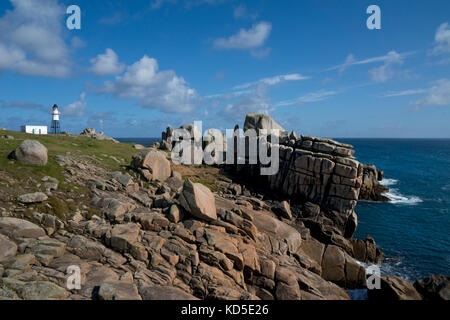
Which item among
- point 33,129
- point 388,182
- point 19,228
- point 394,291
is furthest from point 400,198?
point 33,129

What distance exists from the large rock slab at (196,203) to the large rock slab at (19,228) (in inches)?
359

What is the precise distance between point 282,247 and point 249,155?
2463cm

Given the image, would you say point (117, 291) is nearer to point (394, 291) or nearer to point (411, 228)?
point (394, 291)

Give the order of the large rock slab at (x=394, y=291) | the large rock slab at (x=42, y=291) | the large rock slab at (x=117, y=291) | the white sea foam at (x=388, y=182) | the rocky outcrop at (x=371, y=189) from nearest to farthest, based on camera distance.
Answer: the large rock slab at (x=42, y=291) → the large rock slab at (x=117, y=291) → the large rock slab at (x=394, y=291) → the rocky outcrop at (x=371, y=189) → the white sea foam at (x=388, y=182)

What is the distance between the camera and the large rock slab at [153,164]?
94.1 ft

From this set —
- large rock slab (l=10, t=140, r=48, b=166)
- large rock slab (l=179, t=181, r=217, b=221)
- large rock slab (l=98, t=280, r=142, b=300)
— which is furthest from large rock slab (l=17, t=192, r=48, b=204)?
large rock slab (l=179, t=181, r=217, b=221)

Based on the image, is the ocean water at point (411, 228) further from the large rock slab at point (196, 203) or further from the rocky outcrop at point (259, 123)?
the rocky outcrop at point (259, 123)

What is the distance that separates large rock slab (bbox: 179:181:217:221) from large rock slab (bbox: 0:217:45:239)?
9113 mm

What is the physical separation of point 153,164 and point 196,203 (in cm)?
1166

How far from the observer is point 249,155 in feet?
150

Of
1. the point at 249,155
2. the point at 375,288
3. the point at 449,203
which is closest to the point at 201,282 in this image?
the point at 375,288

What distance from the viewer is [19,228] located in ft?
49.2

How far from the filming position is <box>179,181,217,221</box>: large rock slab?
19.4 m

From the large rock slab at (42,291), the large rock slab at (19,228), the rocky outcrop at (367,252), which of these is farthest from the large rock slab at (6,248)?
the rocky outcrop at (367,252)
